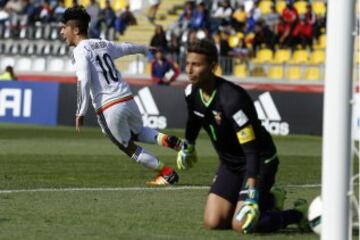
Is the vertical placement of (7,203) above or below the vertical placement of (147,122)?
above

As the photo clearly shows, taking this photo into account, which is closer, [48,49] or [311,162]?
[311,162]

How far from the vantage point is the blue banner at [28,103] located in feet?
97.0

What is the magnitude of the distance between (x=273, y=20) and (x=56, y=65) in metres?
6.87

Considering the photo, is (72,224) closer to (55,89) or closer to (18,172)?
(18,172)

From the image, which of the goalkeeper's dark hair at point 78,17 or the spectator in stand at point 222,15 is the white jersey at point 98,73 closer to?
the goalkeeper's dark hair at point 78,17

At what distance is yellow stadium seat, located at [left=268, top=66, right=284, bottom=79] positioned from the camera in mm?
31328

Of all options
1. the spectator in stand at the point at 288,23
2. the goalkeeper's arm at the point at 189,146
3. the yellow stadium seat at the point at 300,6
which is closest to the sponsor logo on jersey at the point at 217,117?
the goalkeeper's arm at the point at 189,146

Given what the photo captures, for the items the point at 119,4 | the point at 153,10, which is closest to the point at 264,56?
the point at 153,10

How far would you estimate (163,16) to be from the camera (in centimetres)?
3719

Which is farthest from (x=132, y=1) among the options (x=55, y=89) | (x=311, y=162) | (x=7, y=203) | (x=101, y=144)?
(x=7, y=203)

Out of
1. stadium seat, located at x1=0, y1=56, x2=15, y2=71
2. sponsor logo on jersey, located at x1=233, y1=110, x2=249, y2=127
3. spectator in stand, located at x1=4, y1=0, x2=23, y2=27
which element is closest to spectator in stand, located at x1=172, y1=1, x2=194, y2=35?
stadium seat, located at x1=0, y1=56, x2=15, y2=71

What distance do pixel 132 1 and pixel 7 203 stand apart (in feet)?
88.6

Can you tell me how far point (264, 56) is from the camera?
32688mm

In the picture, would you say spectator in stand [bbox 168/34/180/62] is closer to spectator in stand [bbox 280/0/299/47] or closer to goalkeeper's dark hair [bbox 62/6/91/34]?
spectator in stand [bbox 280/0/299/47]
